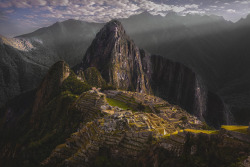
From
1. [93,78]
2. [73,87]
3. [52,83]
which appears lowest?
[73,87]

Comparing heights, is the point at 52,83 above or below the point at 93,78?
below

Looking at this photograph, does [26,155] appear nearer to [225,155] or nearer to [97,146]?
[97,146]

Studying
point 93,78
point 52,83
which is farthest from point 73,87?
point 93,78

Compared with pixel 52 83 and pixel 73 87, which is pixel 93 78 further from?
pixel 73 87

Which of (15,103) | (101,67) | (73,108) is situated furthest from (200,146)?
(101,67)

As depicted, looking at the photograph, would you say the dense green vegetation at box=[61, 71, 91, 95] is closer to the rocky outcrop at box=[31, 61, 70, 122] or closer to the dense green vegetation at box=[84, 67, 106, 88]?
the rocky outcrop at box=[31, 61, 70, 122]

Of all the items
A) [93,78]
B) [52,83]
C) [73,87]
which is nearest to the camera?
[73,87]

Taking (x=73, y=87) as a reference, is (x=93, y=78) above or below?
above

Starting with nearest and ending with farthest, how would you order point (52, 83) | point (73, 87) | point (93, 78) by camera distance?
point (73, 87)
point (52, 83)
point (93, 78)

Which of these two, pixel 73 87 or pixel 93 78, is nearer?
pixel 73 87

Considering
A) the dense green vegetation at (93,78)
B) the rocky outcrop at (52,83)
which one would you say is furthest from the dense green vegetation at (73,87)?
the dense green vegetation at (93,78)

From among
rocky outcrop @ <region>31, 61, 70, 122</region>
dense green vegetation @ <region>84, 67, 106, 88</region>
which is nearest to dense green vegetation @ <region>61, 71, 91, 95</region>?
rocky outcrop @ <region>31, 61, 70, 122</region>
